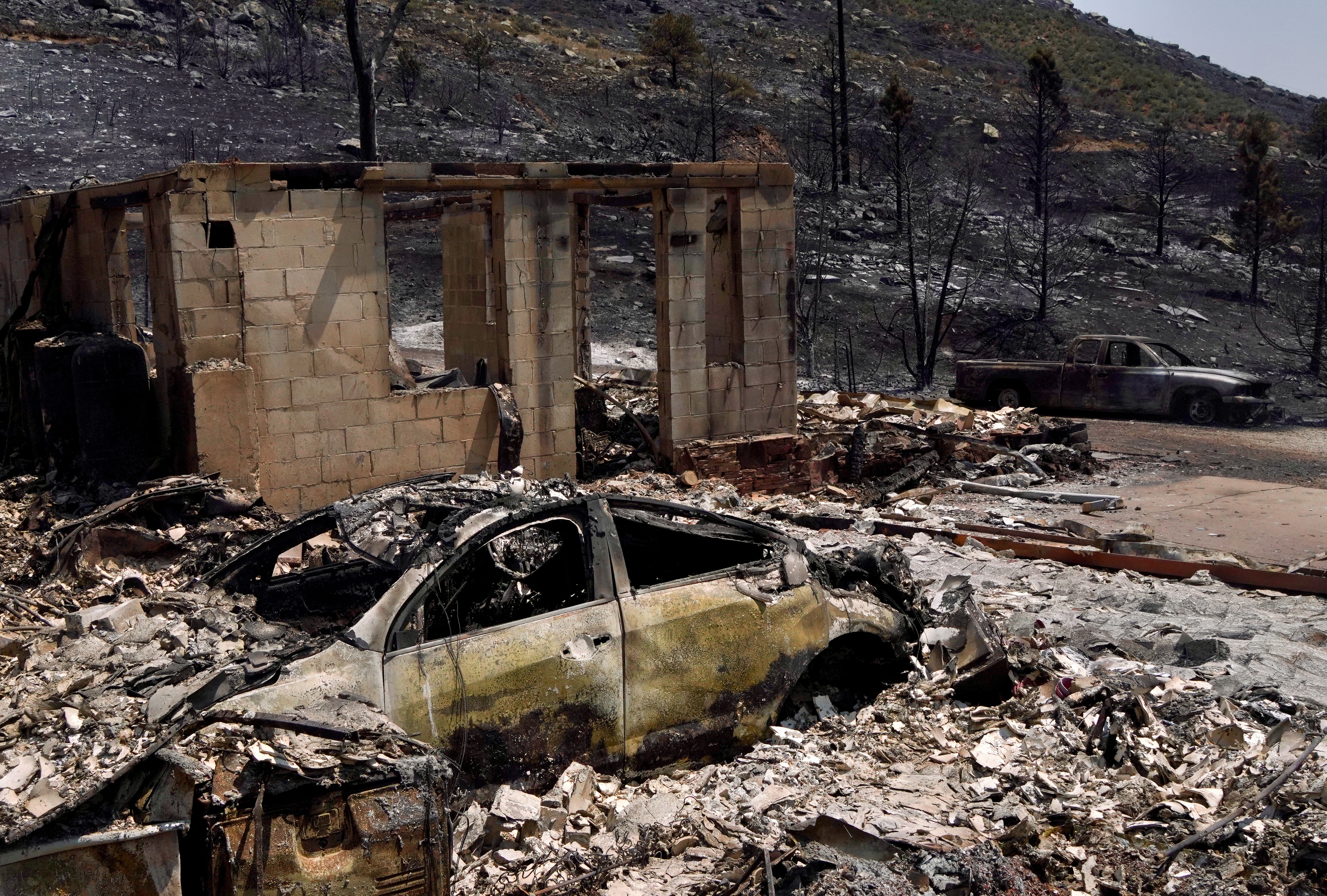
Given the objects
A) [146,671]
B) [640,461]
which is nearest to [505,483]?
[146,671]

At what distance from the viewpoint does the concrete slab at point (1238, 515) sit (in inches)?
448

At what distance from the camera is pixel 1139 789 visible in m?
5.53

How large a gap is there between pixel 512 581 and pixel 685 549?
3.16 ft

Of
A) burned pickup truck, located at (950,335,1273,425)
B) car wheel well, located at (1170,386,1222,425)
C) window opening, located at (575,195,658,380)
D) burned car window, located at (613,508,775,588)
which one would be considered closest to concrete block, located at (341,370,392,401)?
window opening, located at (575,195,658,380)

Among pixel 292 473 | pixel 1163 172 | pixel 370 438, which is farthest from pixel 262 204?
pixel 1163 172

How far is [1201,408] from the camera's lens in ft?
63.5

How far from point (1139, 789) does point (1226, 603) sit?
153 inches

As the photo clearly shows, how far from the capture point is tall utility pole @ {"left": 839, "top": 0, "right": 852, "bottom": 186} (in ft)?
131

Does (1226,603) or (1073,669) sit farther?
(1226,603)

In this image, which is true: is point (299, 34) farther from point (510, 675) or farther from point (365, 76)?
point (510, 675)

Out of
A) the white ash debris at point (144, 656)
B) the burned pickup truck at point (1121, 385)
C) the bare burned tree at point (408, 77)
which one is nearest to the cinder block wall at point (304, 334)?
the white ash debris at point (144, 656)

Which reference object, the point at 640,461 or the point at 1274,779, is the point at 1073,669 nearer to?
the point at 1274,779

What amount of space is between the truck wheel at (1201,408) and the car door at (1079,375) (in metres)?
1.49

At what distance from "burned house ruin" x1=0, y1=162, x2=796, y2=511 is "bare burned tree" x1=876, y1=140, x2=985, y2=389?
35.0 ft
